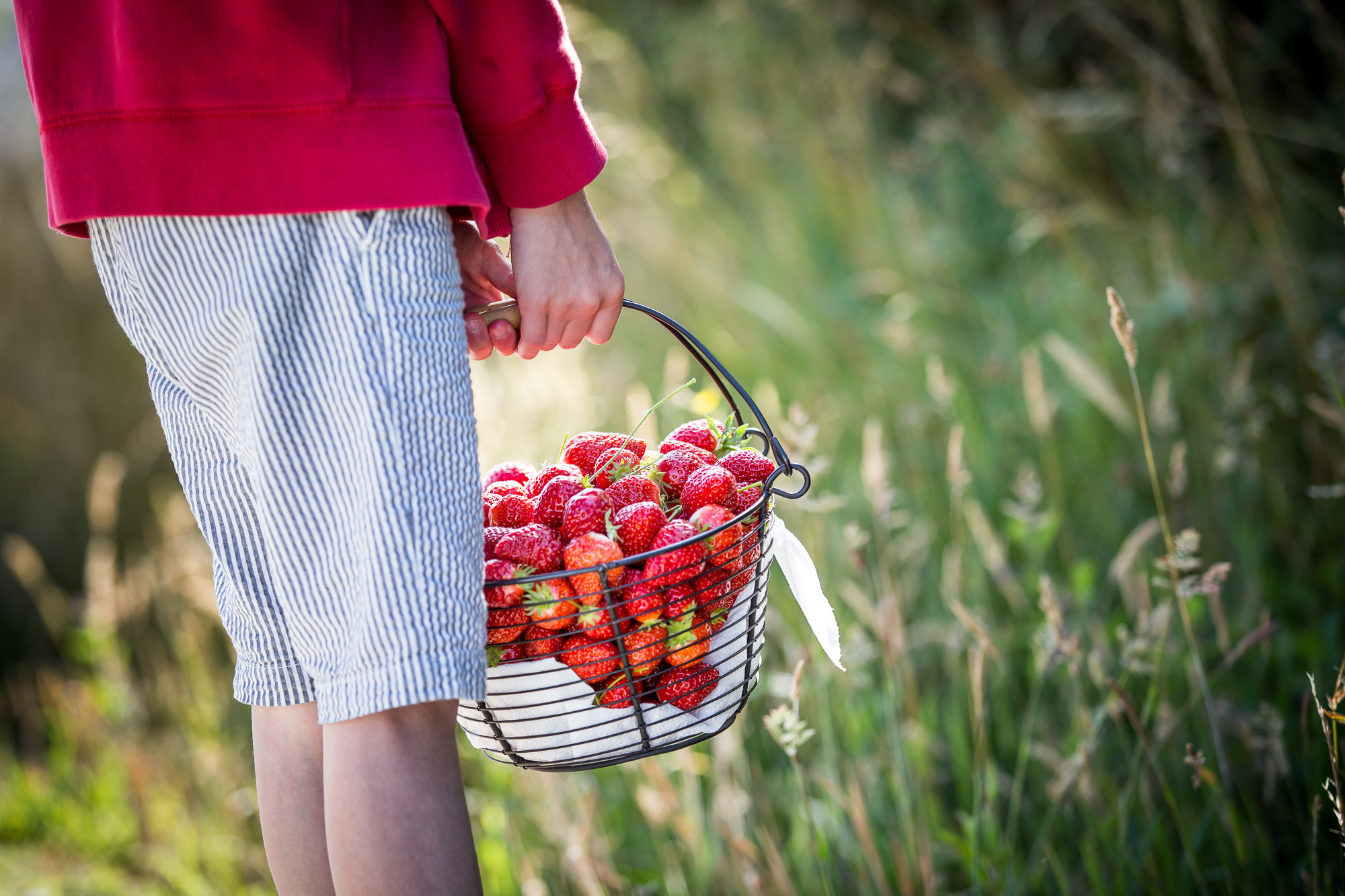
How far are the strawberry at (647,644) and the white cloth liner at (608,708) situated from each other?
6 cm

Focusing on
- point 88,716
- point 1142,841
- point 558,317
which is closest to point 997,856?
point 1142,841

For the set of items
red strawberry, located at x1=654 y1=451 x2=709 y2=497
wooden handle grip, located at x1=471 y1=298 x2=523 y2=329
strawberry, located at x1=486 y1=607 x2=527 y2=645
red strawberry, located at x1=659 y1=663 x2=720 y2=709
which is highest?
wooden handle grip, located at x1=471 y1=298 x2=523 y2=329

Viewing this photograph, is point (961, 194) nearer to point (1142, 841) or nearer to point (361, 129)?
point (1142, 841)

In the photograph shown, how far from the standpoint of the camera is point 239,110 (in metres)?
0.83

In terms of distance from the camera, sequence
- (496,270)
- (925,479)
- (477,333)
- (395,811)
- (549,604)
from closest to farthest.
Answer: (395,811)
(549,604)
(477,333)
(496,270)
(925,479)

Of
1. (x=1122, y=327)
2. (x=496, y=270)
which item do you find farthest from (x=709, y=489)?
(x=1122, y=327)

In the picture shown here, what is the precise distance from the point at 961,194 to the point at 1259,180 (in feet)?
5.84

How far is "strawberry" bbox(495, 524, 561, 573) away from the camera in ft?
3.10

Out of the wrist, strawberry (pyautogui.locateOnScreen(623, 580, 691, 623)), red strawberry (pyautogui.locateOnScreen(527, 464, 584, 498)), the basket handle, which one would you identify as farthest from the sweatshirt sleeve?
strawberry (pyautogui.locateOnScreen(623, 580, 691, 623))

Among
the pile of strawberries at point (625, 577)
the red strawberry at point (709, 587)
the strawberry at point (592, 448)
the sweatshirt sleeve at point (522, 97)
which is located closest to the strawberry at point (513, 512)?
the pile of strawberries at point (625, 577)

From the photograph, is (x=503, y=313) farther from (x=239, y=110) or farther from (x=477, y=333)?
(x=239, y=110)

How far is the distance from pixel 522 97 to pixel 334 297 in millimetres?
283

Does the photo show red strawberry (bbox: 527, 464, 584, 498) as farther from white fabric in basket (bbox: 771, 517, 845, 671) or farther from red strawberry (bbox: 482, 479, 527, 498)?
white fabric in basket (bbox: 771, 517, 845, 671)

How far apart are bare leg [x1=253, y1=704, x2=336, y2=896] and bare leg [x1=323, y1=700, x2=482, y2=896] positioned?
23 cm
